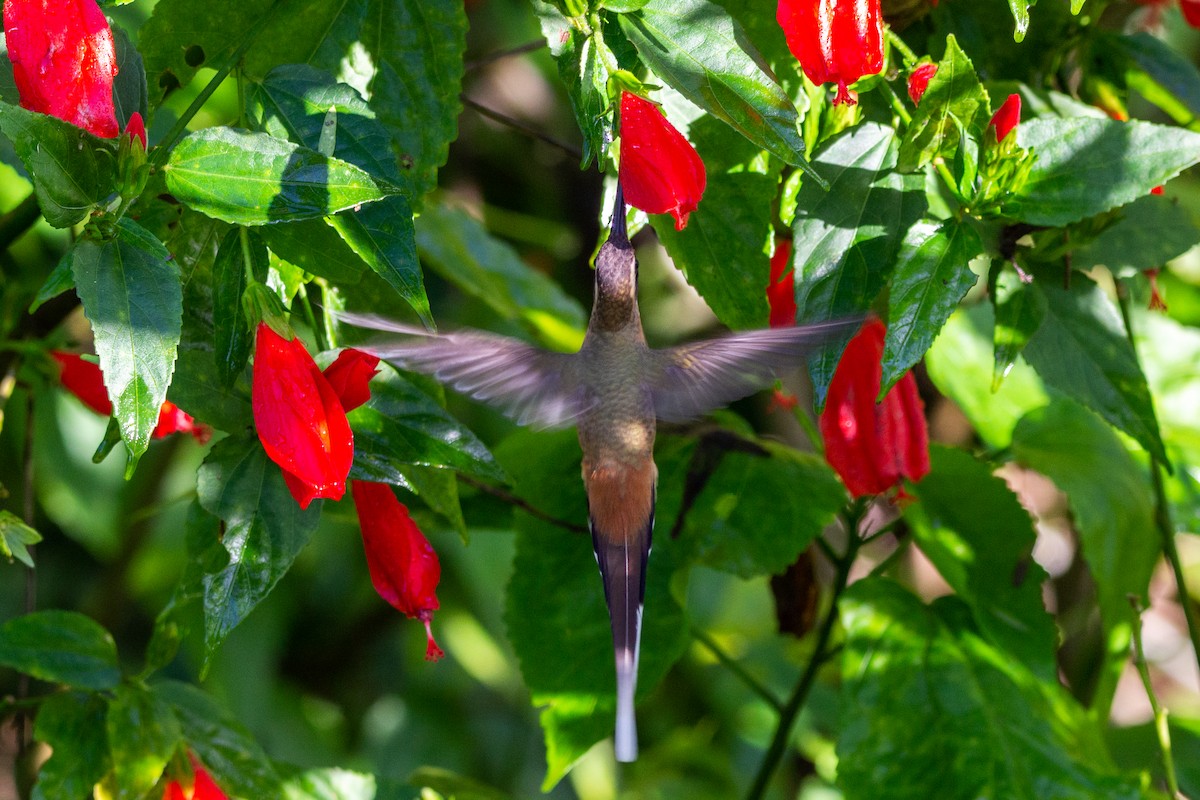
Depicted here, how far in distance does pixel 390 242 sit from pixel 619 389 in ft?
0.87

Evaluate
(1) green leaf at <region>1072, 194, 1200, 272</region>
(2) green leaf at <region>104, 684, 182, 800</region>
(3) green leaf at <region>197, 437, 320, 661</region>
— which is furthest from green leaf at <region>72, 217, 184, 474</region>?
(1) green leaf at <region>1072, 194, 1200, 272</region>

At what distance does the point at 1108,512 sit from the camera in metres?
1.11

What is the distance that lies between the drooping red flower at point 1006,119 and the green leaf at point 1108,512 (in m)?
0.44

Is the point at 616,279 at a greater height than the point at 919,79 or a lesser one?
lesser

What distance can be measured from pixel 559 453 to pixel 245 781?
39 centimetres

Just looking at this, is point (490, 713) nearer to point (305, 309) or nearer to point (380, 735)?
point (380, 735)

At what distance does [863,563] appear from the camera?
2.42 m

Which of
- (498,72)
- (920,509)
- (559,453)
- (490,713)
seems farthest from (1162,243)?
(498,72)

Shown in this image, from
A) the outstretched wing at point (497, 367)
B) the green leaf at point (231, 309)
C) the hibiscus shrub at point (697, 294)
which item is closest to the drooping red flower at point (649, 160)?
the hibiscus shrub at point (697, 294)

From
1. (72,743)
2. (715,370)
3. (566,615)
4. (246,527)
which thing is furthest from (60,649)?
(715,370)

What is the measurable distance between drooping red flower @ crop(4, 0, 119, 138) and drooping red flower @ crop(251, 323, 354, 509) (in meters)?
0.15

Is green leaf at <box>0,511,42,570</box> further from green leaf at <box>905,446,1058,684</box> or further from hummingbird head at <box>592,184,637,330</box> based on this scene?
green leaf at <box>905,446,1058,684</box>

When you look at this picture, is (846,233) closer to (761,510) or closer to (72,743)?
(761,510)

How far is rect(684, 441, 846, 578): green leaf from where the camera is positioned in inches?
40.6
